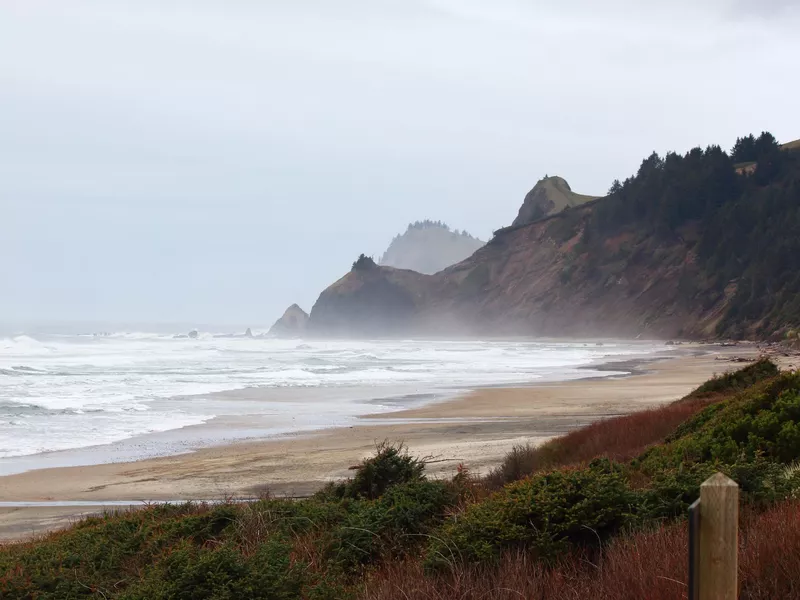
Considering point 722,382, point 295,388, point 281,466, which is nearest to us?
point 281,466

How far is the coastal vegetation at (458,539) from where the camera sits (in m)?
4.67

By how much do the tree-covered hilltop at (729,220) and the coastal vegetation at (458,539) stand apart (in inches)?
2618

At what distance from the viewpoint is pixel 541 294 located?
391 ft

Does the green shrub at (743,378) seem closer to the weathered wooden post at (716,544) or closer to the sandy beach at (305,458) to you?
the sandy beach at (305,458)

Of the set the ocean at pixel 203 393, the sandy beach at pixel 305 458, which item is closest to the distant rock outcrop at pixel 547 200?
the ocean at pixel 203 393

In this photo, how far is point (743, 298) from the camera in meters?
80.3

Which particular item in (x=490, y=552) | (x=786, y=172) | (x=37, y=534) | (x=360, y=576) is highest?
(x=786, y=172)

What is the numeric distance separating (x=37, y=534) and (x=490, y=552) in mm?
8113

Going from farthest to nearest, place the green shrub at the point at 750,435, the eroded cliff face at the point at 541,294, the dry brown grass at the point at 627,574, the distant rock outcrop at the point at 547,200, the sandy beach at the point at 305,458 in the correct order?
the distant rock outcrop at the point at 547,200 < the eroded cliff face at the point at 541,294 < the sandy beach at the point at 305,458 < the green shrub at the point at 750,435 < the dry brown grass at the point at 627,574

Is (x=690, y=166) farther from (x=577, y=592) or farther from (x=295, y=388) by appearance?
(x=577, y=592)

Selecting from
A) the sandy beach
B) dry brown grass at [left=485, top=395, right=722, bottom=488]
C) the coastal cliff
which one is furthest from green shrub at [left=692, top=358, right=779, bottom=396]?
the coastal cliff

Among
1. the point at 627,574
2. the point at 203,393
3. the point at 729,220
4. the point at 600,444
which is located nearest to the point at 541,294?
the point at 729,220

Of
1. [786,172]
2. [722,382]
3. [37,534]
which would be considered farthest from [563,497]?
[786,172]

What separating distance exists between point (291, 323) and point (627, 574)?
164 m
